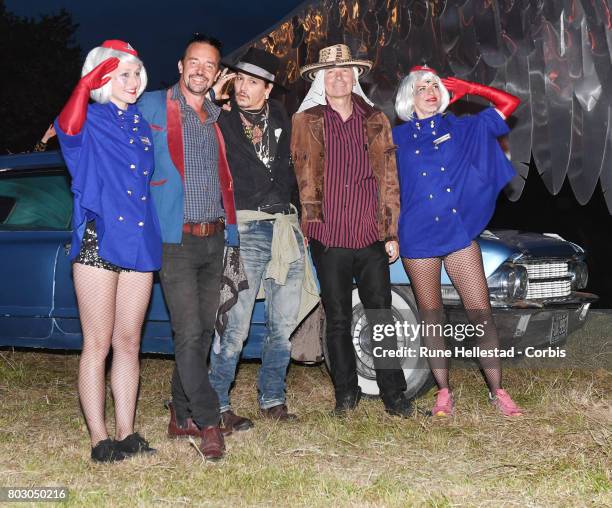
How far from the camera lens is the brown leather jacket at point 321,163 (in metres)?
4.53

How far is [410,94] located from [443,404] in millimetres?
1689

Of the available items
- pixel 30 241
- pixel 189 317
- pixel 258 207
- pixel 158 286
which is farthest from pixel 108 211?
pixel 30 241

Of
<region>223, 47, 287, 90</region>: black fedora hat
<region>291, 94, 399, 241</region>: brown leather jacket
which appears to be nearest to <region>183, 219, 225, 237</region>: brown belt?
<region>291, 94, 399, 241</region>: brown leather jacket

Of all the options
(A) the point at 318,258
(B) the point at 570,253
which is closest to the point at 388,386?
(A) the point at 318,258

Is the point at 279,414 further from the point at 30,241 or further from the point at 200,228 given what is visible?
the point at 30,241

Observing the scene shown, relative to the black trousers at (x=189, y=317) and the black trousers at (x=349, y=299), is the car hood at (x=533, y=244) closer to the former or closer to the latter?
the black trousers at (x=349, y=299)

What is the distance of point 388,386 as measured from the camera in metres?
4.74

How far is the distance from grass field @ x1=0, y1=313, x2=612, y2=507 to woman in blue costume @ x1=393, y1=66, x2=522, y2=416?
1.19ft

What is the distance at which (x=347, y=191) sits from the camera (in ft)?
15.1

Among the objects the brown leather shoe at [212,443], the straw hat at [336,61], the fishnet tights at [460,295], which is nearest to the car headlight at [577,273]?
the fishnet tights at [460,295]

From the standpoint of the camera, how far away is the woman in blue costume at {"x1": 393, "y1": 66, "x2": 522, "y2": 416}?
461cm

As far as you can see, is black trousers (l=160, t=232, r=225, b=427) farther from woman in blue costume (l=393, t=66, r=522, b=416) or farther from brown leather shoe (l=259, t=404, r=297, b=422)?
woman in blue costume (l=393, t=66, r=522, b=416)

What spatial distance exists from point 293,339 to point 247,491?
1.62 m

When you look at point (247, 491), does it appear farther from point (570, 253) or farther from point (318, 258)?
point (570, 253)
